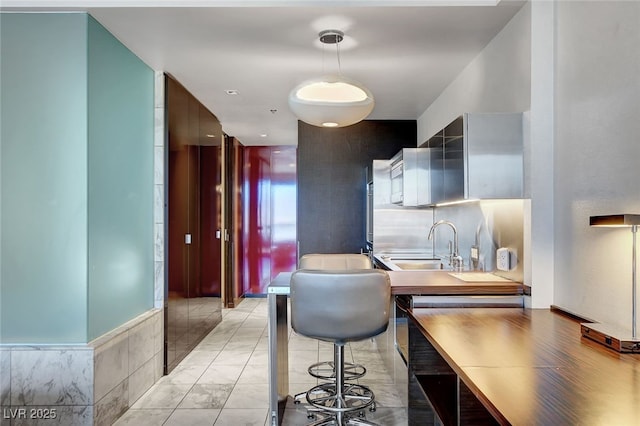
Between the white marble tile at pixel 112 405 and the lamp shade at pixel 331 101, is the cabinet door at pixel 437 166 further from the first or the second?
the white marble tile at pixel 112 405

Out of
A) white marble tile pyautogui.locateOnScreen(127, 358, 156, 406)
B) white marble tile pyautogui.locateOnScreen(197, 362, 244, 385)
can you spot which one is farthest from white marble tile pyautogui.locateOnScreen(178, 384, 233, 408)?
white marble tile pyautogui.locateOnScreen(127, 358, 156, 406)

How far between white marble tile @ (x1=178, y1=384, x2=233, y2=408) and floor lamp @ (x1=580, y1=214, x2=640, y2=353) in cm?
230

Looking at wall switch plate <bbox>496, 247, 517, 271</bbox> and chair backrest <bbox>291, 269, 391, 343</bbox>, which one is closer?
chair backrest <bbox>291, 269, 391, 343</bbox>

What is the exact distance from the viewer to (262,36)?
2932 millimetres

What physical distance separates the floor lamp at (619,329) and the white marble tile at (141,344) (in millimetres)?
2690

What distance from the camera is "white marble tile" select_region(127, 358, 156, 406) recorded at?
3.02 meters

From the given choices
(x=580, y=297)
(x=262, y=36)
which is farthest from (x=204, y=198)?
(x=580, y=297)

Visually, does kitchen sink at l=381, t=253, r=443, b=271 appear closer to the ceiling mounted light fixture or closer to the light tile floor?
the light tile floor

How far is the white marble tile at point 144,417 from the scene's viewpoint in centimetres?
276

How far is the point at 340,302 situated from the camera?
7.41ft

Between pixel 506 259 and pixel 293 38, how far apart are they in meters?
1.97

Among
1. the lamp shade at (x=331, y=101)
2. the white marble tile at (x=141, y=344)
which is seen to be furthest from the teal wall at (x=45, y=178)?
the lamp shade at (x=331, y=101)

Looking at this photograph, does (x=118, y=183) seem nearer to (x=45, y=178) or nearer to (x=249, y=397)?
(x=45, y=178)

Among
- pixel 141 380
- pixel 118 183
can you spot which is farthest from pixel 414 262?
pixel 118 183
